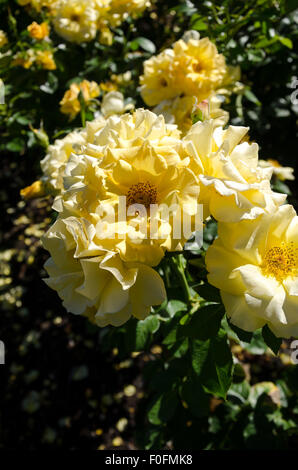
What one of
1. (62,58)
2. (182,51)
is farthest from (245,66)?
(62,58)

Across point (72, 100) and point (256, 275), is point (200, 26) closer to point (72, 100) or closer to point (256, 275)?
point (72, 100)

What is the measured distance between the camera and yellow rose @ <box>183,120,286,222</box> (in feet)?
2.42

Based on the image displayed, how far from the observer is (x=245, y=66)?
1.83 meters

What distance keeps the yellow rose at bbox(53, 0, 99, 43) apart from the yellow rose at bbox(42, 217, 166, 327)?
1.33 meters

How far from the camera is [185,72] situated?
1.38 metres

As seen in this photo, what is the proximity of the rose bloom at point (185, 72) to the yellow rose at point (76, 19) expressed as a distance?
50 cm

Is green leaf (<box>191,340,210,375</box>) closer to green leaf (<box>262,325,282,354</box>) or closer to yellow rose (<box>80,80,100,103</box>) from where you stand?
green leaf (<box>262,325,282,354</box>)

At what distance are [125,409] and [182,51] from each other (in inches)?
89.8

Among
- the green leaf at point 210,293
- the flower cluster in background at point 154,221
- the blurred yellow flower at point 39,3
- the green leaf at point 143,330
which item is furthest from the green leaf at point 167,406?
the blurred yellow flower at point 39,3

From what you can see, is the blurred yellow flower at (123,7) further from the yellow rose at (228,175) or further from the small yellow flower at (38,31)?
the yellow rose at (228,175)

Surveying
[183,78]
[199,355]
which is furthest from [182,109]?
[199,355]

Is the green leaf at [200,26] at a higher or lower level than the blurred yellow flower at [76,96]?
higher

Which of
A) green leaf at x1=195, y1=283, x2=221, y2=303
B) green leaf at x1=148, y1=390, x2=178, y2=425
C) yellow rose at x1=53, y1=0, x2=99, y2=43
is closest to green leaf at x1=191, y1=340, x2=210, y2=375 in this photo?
green leaf at x1=195, y1=283, x2=221, y2=303

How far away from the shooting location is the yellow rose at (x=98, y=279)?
2.48ft
